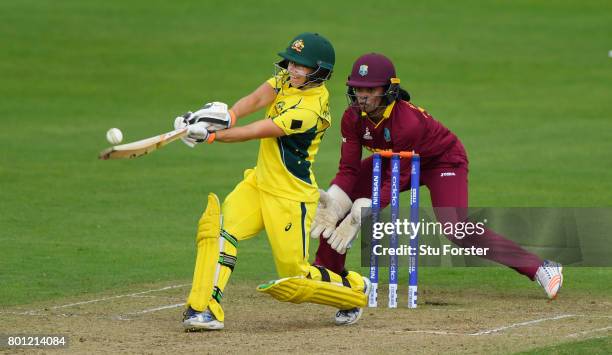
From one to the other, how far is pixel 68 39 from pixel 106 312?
18.6 m

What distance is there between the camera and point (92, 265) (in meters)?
11.1

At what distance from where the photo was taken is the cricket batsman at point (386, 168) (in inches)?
364

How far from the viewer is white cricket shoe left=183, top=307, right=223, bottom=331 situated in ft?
26.9

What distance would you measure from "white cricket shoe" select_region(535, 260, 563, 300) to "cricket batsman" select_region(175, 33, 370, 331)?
179 centimetres

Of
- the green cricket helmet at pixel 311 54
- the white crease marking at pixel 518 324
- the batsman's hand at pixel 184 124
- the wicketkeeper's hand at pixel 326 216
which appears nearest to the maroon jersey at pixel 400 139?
the wicketkeeper's hand at pixel 326 216

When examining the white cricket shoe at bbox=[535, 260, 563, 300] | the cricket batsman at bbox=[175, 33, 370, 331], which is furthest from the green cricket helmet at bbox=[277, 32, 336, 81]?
the white cricket shoe at bbox=[535, 260, 563, 300]

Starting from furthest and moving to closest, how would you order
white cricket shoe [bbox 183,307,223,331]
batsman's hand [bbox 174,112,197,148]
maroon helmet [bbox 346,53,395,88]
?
1. maroon helmet [bbox 346,53,395,88]
2. white cricket shoe [bbox 183,307,223,331]
3. batsman's hand [bbox 174,112,197,148]

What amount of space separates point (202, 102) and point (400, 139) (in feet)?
43.8

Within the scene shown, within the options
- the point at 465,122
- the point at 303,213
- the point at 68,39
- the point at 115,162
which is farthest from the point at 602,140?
the point at 68,39

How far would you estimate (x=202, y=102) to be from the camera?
22.5 metres

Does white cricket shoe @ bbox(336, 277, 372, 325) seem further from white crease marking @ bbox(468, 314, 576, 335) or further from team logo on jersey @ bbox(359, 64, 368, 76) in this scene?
team logo on jersey @ bbox(359, 64, 368, 76)

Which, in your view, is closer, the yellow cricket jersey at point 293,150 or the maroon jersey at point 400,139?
the yellow cricket jersey at point 293,150

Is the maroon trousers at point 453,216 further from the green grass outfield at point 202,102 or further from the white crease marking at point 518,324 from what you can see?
the white crease marking at point 518,324

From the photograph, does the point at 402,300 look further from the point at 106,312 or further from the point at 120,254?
the point at 120,254
